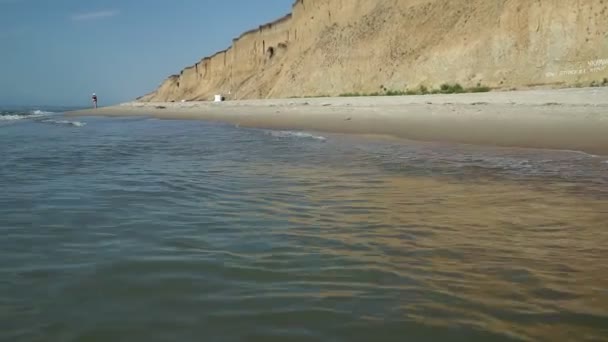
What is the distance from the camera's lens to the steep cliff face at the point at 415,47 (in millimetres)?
27047

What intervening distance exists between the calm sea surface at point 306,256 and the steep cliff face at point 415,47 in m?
22.9

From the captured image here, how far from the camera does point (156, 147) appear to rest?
37.3ft

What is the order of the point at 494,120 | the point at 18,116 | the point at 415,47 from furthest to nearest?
1. the point at 415,47
2. the point at 18,116
3. the point at 494,120

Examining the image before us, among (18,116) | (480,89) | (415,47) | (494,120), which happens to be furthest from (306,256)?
(18,116)

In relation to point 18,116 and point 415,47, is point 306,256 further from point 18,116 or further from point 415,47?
point 18,116

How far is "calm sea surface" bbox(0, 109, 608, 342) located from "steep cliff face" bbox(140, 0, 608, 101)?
22.9m

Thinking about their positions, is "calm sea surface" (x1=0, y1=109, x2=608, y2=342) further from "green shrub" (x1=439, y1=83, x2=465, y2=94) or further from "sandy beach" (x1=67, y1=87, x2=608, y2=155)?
"green shrub" (x1=439, y1=83, x2=465, y2=94)

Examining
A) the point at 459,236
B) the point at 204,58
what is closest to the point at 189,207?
the point at 459,236

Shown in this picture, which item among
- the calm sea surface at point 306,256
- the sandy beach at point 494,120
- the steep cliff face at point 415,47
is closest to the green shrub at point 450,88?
the steep cliff face at point 415,47

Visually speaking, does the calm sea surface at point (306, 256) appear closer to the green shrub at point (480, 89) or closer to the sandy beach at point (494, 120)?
the sandy beach at point (494, 120)

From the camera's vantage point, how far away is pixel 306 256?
3.23 meters

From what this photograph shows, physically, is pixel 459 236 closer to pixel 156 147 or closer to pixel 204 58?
pixel 156 147

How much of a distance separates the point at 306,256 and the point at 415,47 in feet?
122

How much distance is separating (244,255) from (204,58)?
71.1 m
